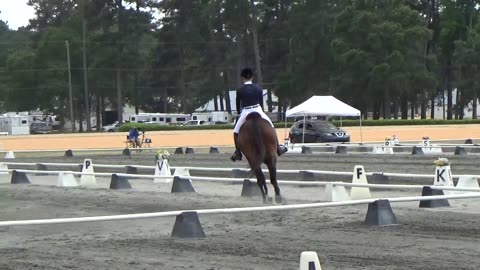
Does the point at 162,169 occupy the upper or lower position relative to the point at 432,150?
upper

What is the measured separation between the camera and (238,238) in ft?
36.9

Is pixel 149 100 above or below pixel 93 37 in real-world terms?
below

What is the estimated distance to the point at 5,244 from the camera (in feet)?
37.2

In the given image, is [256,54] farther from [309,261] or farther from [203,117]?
[309,261]

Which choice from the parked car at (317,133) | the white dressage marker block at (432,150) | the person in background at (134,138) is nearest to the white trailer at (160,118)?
the parked car at (317,133)

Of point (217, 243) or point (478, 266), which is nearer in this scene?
point (478, 266)

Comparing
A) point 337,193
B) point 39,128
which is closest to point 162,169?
point 337,193

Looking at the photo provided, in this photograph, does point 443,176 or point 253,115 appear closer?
point 253,115

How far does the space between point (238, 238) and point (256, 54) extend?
70.8 metres

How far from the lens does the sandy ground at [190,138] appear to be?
54094 millimetres

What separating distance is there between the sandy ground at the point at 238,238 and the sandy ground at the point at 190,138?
36.2m

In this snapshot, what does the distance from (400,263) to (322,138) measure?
129 ft

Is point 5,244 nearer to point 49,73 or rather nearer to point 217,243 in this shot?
point 217,243

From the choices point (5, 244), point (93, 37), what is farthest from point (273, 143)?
point (93, 37)
